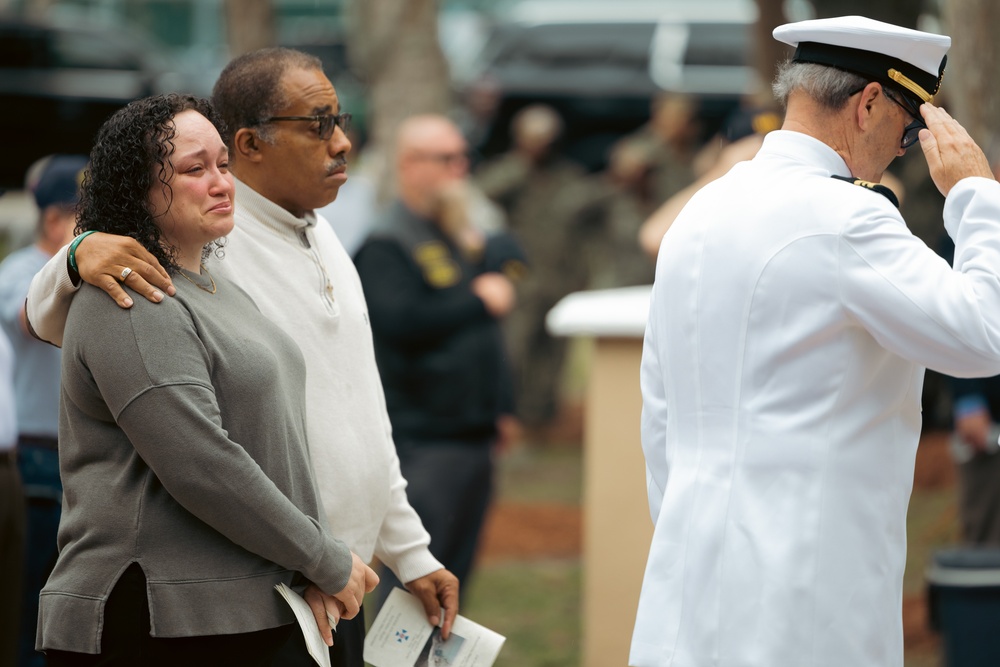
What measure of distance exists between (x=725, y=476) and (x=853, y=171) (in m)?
0.71

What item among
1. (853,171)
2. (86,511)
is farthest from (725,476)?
(86,511)

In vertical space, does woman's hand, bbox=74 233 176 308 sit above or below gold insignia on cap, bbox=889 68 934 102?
below

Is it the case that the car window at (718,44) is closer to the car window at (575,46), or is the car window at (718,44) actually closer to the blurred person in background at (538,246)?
the car window at (575,46)

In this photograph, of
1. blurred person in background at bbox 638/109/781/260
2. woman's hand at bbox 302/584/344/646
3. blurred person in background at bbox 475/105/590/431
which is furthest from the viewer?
blurred person in background at bbox 475/105/590/431

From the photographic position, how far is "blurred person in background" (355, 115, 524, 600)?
5.69 metres

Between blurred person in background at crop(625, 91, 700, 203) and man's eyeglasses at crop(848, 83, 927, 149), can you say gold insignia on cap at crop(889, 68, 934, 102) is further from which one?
blurred person in background at crop(625, 91, 700, 203)

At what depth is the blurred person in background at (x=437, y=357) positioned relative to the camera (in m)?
5.69

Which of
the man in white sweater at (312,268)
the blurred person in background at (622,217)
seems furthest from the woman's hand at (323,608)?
the blurred person in background at (622,217)

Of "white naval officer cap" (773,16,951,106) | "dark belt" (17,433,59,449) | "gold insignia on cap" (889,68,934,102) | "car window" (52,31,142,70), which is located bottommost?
"dark belt" (17,433,59,449)

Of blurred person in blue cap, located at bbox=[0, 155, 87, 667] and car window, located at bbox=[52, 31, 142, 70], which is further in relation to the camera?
car window, located at bbox=[52, 31, 142, 70]

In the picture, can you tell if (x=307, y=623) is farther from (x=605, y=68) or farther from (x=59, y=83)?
(x=59, y=83)

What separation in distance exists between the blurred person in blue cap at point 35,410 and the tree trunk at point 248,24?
21.4 feet

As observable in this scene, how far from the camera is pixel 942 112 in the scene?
292 cm

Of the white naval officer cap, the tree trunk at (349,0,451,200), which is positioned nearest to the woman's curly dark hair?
the white naval officer cap
